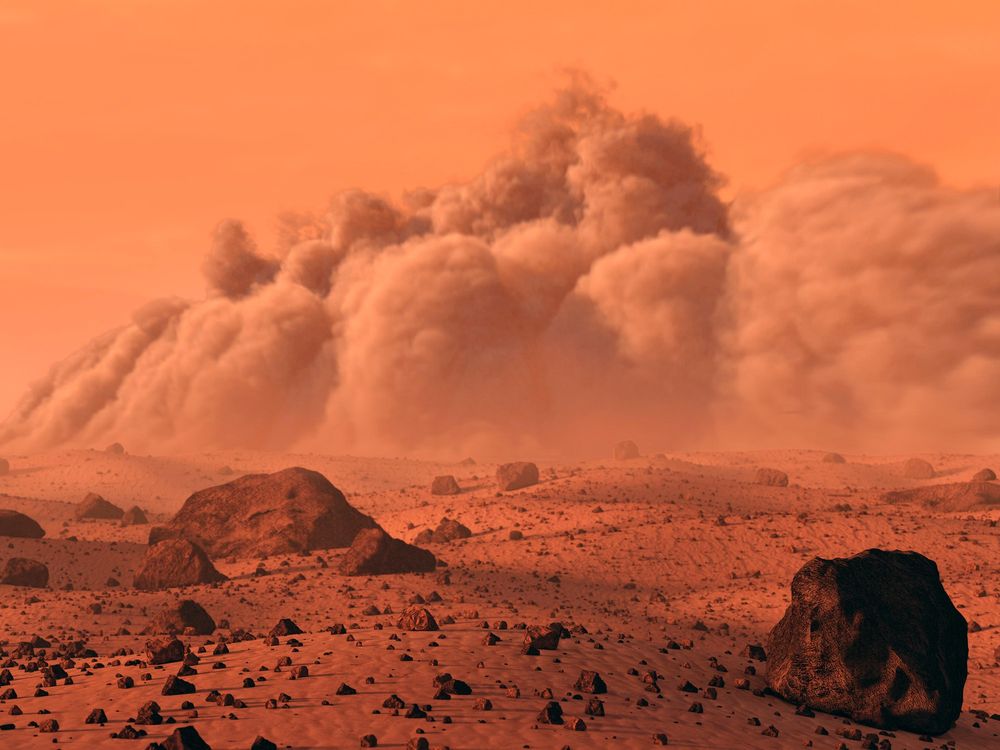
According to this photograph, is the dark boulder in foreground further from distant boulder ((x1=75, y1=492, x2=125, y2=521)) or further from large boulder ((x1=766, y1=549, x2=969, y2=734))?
distant boulder ((x1=75, y1=492, x2=125, y2=521))

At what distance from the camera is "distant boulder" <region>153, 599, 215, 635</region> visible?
40281 millimetres

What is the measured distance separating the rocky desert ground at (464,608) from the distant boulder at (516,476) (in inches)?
12.1

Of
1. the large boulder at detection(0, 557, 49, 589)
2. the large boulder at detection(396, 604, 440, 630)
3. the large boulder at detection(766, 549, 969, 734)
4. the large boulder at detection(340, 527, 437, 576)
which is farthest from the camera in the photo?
the large boulder at detection(0, 557, 49, 589)

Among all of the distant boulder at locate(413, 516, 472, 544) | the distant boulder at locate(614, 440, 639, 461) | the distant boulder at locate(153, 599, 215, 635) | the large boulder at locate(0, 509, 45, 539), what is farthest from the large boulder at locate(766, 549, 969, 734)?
the distant boulder at locate(614, 440, 639, 461)

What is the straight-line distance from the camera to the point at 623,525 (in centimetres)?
6097

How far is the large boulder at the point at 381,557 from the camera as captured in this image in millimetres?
51031

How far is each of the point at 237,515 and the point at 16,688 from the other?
3534 centimetres

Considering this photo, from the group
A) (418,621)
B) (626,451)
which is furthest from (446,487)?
(418,621)

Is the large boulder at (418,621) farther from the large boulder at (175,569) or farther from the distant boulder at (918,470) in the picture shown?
the distant boulder at (918,470)

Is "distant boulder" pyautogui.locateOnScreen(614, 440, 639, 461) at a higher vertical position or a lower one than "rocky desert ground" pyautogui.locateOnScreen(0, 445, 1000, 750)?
higher

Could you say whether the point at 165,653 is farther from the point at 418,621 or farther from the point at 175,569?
the point at 175,569

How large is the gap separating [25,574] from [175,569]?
6.62 meters

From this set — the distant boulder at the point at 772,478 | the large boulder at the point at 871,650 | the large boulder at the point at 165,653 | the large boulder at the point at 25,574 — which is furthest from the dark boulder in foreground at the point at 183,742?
the distant boulder at the point at 772,478

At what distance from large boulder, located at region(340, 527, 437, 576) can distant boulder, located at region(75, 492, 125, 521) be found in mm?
33980
